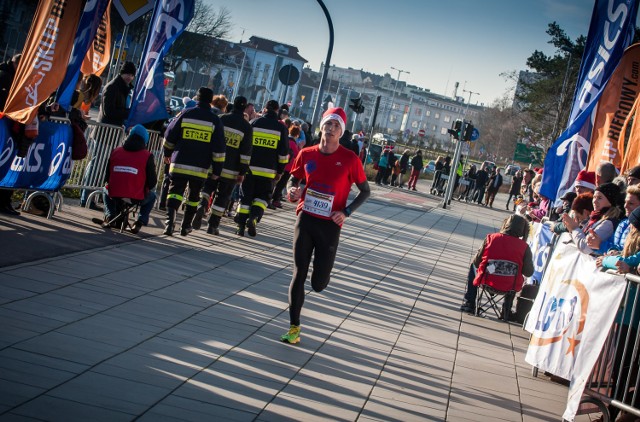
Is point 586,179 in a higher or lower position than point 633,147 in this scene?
lower

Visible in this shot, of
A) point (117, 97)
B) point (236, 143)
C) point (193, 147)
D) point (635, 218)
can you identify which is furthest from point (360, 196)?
point (117, 97)

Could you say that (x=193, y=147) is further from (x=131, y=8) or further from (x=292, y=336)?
(x=292, y=336)

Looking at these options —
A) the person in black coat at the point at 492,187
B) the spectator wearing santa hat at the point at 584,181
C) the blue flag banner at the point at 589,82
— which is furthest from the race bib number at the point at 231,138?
the person in black coat at the point at 492,187

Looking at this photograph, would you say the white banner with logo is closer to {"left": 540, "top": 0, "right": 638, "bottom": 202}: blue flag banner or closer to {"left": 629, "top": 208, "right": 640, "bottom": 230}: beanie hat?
{"left": 629, "top": 208, "right": 640, "bottom": 230}: beanie hat

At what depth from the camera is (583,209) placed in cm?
946

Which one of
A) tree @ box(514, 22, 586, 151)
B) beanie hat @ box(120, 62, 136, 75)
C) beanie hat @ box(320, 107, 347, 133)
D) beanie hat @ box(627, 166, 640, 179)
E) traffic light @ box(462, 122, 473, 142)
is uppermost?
tree @ box(514, 22, 586, 151)

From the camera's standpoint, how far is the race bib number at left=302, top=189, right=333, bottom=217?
26.8 ft

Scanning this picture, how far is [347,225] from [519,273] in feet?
28.9

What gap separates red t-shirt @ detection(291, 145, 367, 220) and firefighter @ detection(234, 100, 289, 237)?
5.95m

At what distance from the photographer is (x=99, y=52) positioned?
14883 millimetres

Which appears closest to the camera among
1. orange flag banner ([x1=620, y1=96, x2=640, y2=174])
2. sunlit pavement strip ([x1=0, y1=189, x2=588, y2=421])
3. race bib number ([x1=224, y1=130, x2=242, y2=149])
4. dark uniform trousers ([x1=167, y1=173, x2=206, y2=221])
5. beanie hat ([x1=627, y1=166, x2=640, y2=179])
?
sunlit pavement strip ([x1=0, y1=189, x2=588, y2=421])

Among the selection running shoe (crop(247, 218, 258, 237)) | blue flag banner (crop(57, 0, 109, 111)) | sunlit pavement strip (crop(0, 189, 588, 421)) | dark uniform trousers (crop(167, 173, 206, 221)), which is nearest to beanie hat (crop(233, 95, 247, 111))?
dark uniform trousers (crop(167, 173, 206, 221))

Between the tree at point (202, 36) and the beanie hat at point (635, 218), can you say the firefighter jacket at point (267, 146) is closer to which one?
the beanie hat at point (635, 218)

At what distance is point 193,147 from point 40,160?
6.49ft
